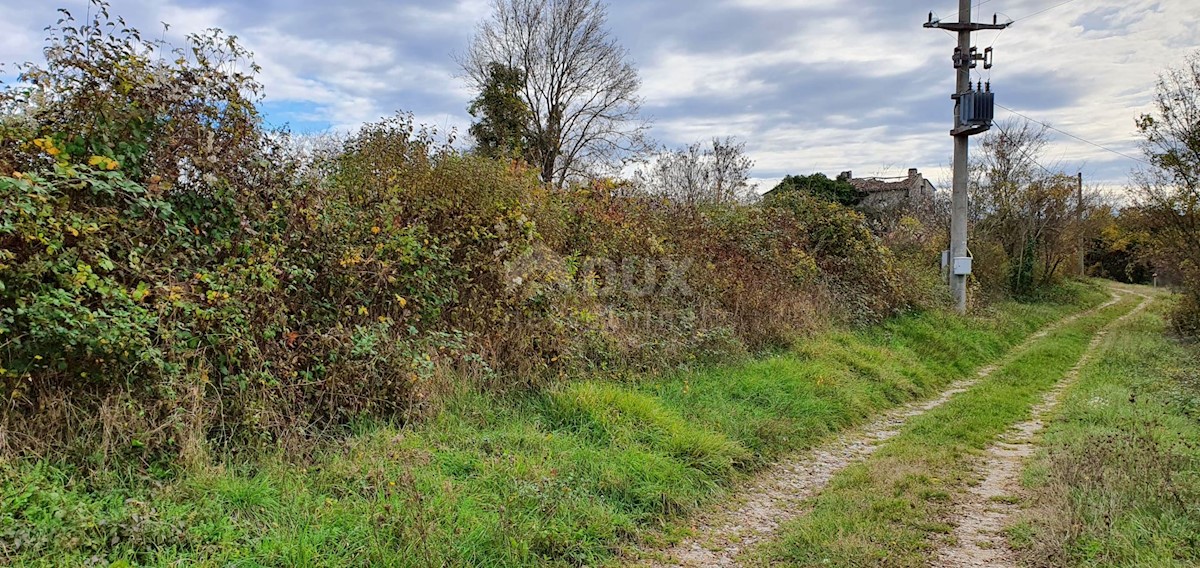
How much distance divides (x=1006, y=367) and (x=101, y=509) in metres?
11.9

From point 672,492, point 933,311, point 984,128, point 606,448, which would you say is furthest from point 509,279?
point 984,128

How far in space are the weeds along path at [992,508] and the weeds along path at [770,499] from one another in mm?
1003

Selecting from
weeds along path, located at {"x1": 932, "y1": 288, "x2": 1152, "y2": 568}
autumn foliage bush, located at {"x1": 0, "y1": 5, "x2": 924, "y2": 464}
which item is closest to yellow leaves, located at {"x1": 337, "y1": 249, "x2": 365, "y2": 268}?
autumn foliage bush, located at {"x1": 0, "y1": 5, "x2": 924, "y2": 464}

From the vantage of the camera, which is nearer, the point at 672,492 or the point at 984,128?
the point at 672,492

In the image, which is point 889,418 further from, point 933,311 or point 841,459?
point 933,311

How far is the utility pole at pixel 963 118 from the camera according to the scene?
1455cm

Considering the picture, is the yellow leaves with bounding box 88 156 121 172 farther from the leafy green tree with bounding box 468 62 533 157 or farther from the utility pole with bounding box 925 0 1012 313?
the leafy green tree with bounding box 468 62 533 157

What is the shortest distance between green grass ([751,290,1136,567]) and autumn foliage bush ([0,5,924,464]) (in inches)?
108

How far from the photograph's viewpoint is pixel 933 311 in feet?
45.1

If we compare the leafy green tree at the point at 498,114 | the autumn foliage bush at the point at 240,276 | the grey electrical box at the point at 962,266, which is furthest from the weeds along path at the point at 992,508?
the leafy green tree at the point at 498,114

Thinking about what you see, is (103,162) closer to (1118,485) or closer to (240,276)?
(240,276)

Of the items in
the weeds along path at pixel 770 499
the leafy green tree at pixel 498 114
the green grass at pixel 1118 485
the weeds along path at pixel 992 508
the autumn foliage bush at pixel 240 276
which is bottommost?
the weeds along path at pixel 770 499

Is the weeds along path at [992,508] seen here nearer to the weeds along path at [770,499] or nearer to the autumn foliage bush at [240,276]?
the weeds along path at [770,499]

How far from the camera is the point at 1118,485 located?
4473 millimetres
